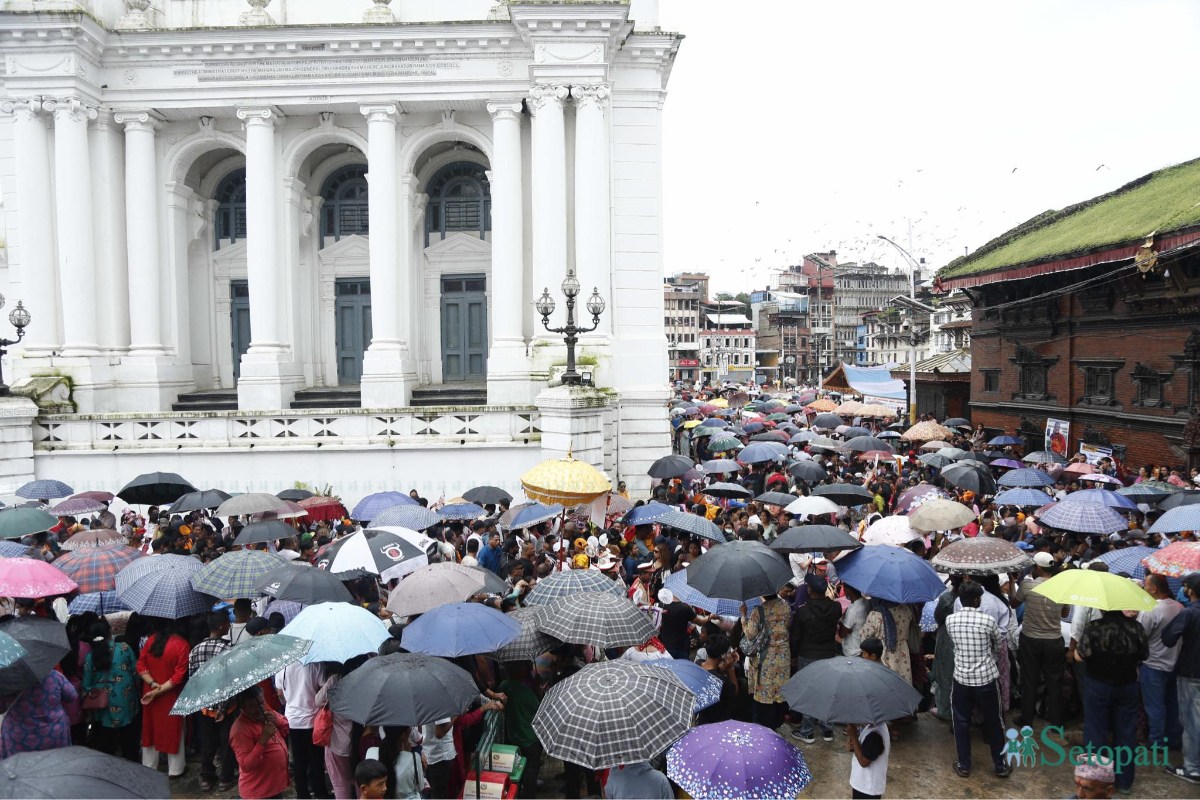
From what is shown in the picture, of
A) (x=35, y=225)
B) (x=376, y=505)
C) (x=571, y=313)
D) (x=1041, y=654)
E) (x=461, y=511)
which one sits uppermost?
(x=35, y=225)

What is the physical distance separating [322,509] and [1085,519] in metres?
13.1

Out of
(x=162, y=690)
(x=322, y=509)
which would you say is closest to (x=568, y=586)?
(x=162, y=690)

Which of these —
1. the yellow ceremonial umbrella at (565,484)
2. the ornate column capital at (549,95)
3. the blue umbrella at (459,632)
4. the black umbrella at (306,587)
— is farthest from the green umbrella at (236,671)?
the ornate column capital at (549,95)

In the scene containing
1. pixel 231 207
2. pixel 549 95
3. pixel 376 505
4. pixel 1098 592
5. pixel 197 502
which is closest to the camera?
pixel 1098 592

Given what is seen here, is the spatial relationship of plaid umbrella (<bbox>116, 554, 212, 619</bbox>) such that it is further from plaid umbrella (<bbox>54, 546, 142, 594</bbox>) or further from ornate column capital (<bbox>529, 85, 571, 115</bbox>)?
ornate column capital (<bbox>529, 85, 571, 115</bbox>)

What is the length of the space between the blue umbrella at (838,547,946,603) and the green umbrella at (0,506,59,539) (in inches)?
477

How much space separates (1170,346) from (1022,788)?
16.9 metres

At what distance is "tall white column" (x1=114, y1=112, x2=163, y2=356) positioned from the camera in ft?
90.6

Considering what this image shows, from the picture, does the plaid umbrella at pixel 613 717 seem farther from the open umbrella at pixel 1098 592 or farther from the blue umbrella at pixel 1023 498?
the blue umbrella at pixel 1023 498

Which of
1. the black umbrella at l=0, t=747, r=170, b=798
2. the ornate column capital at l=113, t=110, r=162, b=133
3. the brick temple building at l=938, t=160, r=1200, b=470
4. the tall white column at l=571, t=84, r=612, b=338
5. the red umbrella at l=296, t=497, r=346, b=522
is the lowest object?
the red umbrella at l=296, t=497, r=346, b=522

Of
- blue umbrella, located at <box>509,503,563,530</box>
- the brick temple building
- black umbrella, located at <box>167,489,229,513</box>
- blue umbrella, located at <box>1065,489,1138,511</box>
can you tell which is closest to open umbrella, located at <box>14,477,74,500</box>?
black umbrella, located at <box>167,489,229,513</box>

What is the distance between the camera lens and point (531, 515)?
542 inches

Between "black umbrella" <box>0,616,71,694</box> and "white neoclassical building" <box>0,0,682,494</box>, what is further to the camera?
"white neoclassical building" <box>0,0,682,494</box>

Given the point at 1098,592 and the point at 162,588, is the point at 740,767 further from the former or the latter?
the point at 162,588
